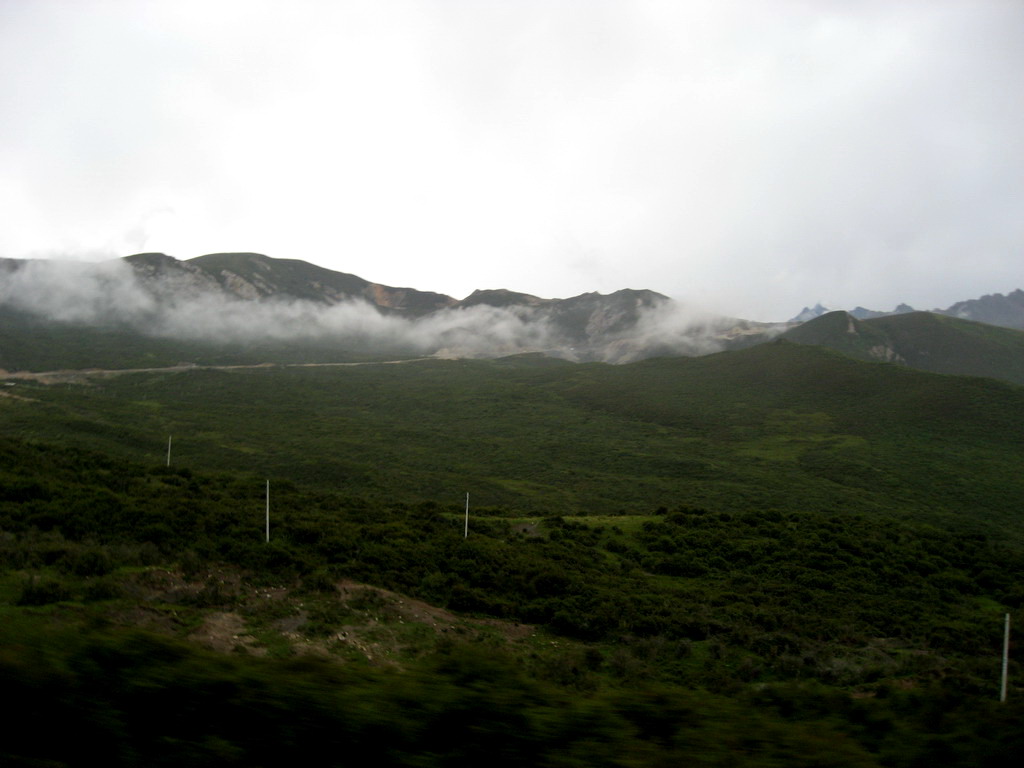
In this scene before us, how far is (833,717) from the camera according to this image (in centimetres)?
524

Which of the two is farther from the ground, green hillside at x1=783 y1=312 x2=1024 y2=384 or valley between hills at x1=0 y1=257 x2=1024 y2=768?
green hillside at x1=783 y1=312 x2=1024 y2=384

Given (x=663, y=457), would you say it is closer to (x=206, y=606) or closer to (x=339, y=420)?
(x=339, y=420)

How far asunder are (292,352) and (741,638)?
452 feet

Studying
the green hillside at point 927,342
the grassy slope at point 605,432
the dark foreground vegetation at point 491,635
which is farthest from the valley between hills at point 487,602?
the green hillside at point 927,342

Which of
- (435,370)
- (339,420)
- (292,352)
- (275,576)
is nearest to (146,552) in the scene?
(275,576)

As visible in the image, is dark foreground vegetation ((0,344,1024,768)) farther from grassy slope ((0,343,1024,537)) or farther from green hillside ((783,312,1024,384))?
green hillside ((783,312,1024,384))

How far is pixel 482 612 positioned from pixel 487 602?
295mm

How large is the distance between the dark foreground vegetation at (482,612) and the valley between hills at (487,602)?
4 cm

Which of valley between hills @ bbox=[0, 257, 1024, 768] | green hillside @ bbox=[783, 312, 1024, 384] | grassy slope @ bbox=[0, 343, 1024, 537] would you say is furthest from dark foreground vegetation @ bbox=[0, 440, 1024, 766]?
green hillside @ bbox=[783, 312, 1024, 384]

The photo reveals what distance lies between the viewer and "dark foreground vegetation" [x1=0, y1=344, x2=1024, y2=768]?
4234 millimetres

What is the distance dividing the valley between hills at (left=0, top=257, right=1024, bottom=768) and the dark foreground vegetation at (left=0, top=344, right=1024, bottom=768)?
0.04m

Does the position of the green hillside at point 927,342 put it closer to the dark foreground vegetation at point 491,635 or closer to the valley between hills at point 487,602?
the valley between hills at point 487,602

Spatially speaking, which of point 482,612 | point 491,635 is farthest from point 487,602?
point 491,635

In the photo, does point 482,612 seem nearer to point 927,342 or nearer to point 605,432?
point 605,432
